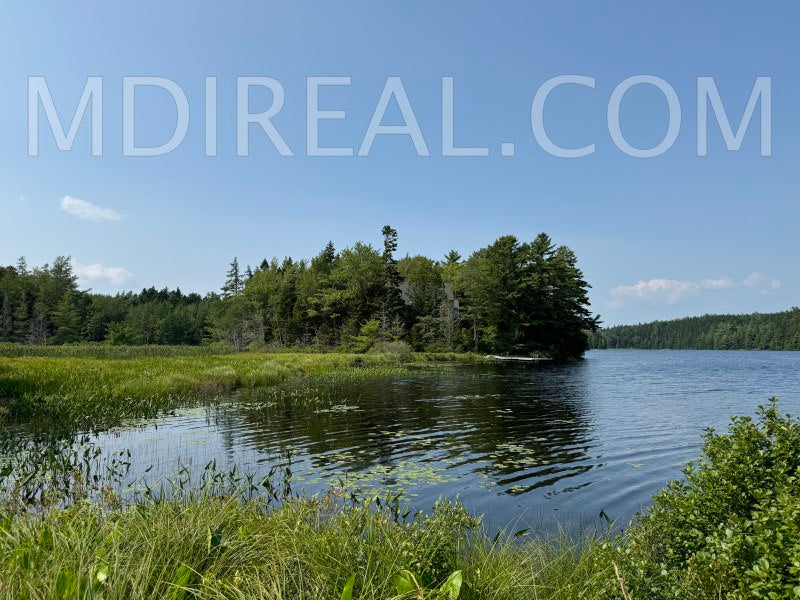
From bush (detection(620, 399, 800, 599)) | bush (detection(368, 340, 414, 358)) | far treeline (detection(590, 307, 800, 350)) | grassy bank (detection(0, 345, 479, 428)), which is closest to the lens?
bush (detection(620, 399, 800, 599))

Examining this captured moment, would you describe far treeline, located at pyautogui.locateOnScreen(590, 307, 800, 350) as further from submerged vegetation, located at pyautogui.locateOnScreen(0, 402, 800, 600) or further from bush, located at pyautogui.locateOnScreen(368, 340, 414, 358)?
submerged vegetation, located at pyautogui.locateOnScreen(0, 402, 800, 600)

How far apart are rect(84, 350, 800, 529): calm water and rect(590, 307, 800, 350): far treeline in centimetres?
12480

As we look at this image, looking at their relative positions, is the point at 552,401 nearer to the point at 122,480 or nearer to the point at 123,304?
the point at 122,480

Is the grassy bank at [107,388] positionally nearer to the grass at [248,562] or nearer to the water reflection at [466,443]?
the water reflection at [466,443]

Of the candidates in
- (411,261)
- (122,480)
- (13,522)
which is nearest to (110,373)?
(122,480)

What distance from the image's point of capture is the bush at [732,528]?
328cm

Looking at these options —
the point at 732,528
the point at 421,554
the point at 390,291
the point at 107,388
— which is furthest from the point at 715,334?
the point at 421,554

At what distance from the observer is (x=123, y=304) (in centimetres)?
11412

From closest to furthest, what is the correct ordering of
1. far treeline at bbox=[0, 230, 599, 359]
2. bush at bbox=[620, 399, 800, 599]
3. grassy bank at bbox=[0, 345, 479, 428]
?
bush at bbox=[620, 399, 800, 599], grassy bank at bbox=[0, 345, 479, 428], far treeline at bbox=[0, 230, 599, 359]

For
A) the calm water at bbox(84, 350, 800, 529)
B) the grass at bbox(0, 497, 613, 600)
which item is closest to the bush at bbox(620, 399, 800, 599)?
the grass at bbox(0, 497, 613, 600)

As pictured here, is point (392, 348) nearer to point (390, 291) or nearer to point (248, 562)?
point (390, 291)

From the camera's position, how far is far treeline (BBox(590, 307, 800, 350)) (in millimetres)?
131500

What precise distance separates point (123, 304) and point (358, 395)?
11109cm

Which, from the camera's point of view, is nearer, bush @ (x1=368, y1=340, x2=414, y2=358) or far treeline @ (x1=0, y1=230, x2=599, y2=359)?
bush @ (x1=368, y1=340, x2=414, y2=358)
